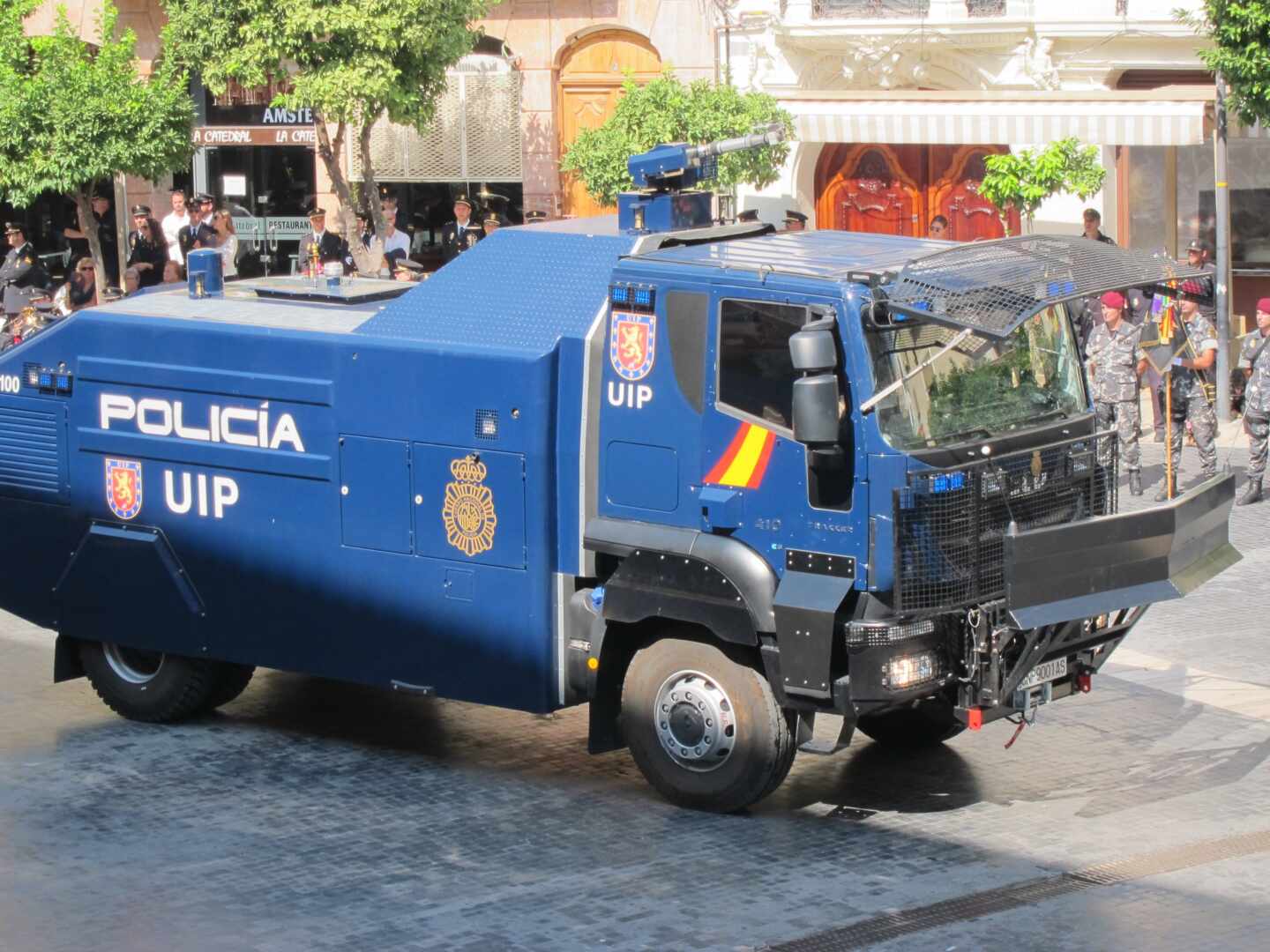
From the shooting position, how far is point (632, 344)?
32.2 ft

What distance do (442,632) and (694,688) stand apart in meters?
1.41

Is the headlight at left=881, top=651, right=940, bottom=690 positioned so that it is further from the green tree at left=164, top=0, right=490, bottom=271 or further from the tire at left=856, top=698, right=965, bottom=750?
the green tree at left=164, top=0, right=490, bottom=271

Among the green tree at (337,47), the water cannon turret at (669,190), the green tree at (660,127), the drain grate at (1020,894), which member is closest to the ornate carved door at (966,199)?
the green tree at (660,127)

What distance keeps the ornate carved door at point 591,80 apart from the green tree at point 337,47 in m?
3.94

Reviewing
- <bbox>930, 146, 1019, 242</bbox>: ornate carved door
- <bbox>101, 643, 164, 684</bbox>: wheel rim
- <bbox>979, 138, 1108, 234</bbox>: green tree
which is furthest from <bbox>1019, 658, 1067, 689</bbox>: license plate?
<bbox>930, 146, 1019, 242</bbox>: ornate carved door

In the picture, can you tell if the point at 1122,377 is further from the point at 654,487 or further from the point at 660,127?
the point at 654,487

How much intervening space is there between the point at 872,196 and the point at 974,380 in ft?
57.3

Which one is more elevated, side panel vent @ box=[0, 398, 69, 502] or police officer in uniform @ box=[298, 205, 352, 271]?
police officer in uniform @ box=[298, 205, 352, 271]

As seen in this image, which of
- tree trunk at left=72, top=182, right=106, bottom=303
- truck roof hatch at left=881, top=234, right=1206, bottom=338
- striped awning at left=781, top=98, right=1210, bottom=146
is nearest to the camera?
truck roof hatch at left=881, top=234, right=1206, bottom=338

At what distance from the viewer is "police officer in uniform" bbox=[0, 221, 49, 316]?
24.6m

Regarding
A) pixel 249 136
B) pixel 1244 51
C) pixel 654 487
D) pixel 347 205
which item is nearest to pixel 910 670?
pixel 654 487

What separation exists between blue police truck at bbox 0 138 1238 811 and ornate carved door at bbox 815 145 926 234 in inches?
624

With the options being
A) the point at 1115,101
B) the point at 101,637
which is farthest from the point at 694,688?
the point at 1115,101

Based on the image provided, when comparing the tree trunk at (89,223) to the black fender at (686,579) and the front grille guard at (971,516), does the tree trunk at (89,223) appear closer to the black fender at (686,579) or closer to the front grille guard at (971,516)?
the black fender at (686,579)
